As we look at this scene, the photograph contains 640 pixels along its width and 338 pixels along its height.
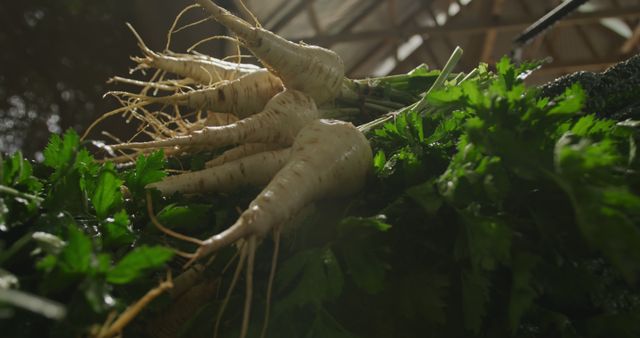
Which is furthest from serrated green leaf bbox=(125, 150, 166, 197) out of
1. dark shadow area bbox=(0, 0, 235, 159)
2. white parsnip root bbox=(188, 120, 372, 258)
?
dark shadow area bbox=(0, 0, 235, 159)

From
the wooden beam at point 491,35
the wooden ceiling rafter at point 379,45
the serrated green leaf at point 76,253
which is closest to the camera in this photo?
the serrated green leaf at point 76,253

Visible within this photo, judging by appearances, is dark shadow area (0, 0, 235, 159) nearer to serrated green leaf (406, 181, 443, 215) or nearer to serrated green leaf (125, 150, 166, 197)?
serrated green leaf (125, 150, 166, 197)

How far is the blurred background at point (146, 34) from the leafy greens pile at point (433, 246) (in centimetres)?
41

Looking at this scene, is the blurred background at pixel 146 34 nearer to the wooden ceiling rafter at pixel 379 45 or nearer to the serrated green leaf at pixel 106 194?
the wooden ceiling rafter at pixel 379 45

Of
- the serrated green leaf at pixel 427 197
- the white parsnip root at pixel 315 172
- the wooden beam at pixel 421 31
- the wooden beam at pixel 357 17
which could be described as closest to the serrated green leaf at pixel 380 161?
the white parsnip root at pixel 315 172

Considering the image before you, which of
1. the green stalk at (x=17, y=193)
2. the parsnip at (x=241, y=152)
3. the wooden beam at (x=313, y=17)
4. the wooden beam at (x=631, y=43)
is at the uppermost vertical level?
the wooden beam at (x=313, y=17)

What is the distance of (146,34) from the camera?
2.05m

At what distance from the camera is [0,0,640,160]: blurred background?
2.21m

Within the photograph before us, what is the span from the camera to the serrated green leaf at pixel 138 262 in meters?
0.45

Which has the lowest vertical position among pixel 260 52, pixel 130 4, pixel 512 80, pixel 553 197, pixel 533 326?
pixel 533 326

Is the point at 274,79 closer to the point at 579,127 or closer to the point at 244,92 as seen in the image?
the point at 244,92

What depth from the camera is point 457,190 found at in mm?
551

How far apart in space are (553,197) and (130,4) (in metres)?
2.11

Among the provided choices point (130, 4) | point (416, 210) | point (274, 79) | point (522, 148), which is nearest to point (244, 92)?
point (274, 79)
